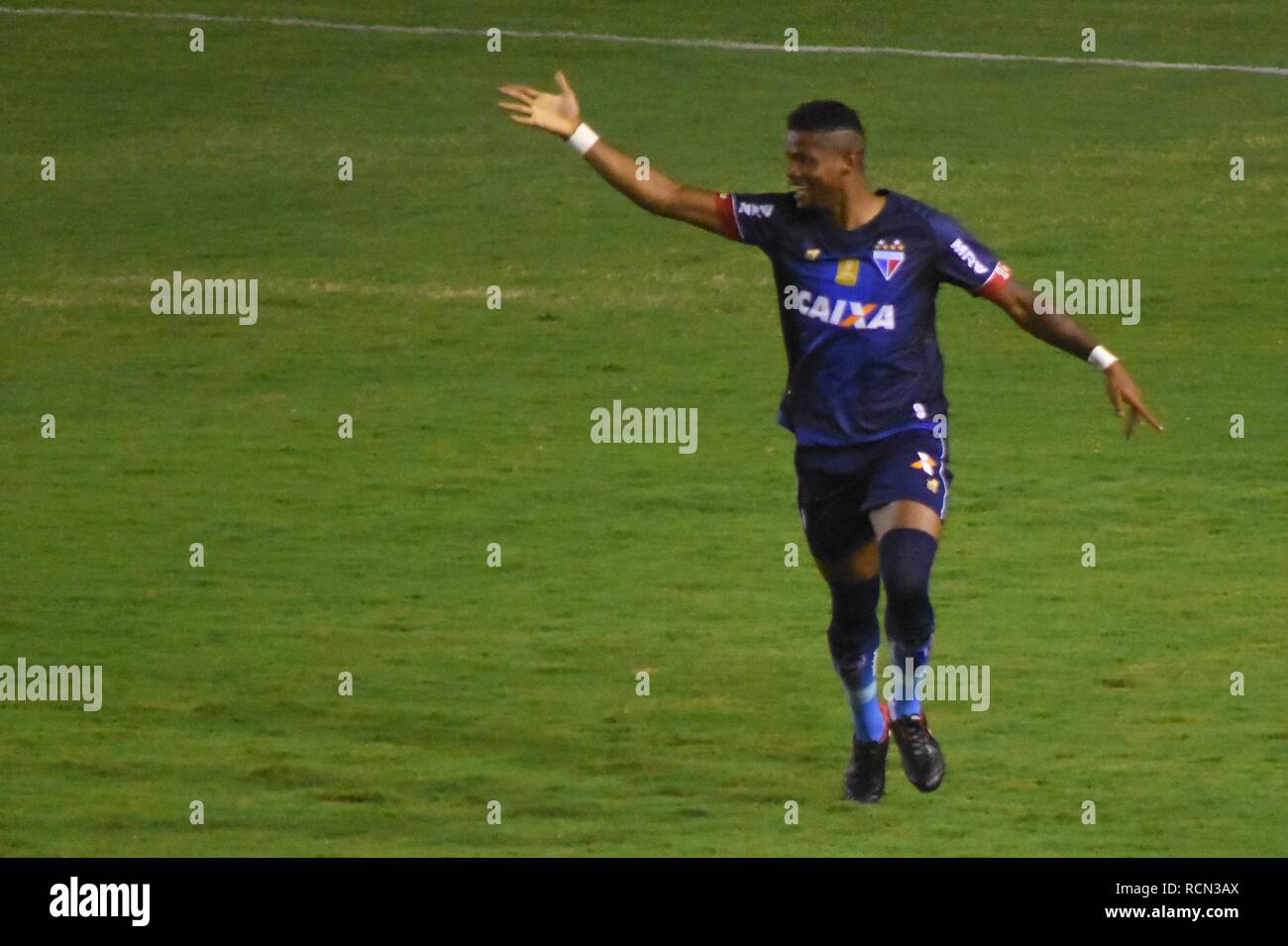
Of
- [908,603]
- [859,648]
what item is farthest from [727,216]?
[859,648]

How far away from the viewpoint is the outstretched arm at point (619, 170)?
9117mm

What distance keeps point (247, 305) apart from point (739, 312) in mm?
3742

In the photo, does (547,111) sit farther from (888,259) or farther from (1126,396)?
(1126,396)

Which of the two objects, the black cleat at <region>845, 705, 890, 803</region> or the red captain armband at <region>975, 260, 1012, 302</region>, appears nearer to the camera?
the red captain armband at <region>975, 260, 1012, 302</region>

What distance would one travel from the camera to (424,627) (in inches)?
483

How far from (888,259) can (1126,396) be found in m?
0.90

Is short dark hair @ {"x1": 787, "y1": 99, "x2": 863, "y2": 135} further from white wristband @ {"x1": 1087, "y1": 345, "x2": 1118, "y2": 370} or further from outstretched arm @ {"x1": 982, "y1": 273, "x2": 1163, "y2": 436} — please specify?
white wristband @ {"x1": 1087, "y1": 345, "x2": 1118, "y2": 370}

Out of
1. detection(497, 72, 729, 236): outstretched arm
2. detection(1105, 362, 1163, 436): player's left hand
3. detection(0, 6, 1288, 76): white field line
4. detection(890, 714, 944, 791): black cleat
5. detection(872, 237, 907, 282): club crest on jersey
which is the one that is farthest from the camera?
detection(0, 6, 1288, 76): white field line

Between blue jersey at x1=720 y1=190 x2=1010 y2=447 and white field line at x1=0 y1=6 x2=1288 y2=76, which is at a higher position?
white field line at x1=0 y1=6 x2=1288 y2=76

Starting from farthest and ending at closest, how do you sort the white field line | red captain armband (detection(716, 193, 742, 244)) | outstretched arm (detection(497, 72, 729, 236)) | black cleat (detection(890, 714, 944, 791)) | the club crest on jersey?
1. the white field line
2. black cleat (detection(890, 714, 944, 791))
3. red captain armband (detection(716, 193, 742, 244))
4. outstretched arm (detection(497, 72, 729, 236))
5. the club crest on jersey

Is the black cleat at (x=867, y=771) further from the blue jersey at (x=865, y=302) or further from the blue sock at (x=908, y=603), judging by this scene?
the blue jersey at (x=865, y=302)

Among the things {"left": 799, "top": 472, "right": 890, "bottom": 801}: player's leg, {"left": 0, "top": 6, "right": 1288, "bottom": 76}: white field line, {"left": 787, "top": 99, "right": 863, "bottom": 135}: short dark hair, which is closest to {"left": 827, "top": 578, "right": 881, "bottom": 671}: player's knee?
{"left": 799, "top": 472, "right": 890, "bottom": 801}: player's leg

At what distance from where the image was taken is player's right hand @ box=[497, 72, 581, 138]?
910 centimetres

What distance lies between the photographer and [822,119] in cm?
896
